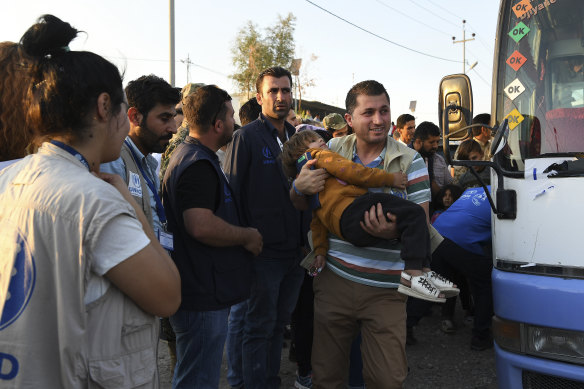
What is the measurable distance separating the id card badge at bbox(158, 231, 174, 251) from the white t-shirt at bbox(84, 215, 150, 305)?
1.02 metres

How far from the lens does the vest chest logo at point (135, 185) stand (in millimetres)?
2095

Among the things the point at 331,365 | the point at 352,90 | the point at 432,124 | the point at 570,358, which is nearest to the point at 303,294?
the point at 331,365

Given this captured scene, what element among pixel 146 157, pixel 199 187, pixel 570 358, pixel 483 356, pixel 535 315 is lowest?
pixel 483 356

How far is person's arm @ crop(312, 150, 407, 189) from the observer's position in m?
2.50

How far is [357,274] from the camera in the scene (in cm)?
260

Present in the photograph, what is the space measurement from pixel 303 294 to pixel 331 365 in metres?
1.33

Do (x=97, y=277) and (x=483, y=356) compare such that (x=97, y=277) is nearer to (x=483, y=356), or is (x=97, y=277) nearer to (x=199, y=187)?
(x=199, y=187)

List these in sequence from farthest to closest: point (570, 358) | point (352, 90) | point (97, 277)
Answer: point (352, 90) < point (570, 358) < point (97, 277)

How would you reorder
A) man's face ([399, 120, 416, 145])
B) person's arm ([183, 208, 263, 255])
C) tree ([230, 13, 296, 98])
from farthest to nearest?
tree ([230, 13, 296, 98]) < man's face ([399, 120, 416, 145]) < person's arm ([183, 208, 263, 255])

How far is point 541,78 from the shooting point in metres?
2.85

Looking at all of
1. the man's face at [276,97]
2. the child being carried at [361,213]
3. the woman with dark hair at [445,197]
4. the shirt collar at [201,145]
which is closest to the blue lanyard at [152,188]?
the shirt collar at [201,145]

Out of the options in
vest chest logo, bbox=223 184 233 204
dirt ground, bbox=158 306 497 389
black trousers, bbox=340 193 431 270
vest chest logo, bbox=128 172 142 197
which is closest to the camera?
vest chest logo, bbox=128 172 142 197

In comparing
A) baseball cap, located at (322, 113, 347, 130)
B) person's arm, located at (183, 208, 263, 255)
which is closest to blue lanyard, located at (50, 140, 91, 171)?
person's arm, located at (183, 208, 263, 255)

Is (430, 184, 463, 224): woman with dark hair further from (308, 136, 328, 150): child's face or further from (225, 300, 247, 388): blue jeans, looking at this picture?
(308, 136, 328, 150): child's face
